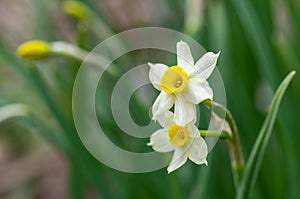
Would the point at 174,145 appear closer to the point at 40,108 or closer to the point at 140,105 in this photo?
the point at 140,105

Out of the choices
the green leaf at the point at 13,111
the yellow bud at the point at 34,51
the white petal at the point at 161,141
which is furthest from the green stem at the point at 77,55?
the white petal at the point at 161,141

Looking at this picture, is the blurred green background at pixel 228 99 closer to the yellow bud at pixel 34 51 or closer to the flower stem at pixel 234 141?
the yellow bud at pixel 34 51

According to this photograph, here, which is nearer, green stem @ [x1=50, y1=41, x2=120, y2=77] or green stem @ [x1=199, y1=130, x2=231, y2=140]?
green stem @ [x1=199, y1=130, x2=231, y2=140]

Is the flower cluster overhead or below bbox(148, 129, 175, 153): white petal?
overhead

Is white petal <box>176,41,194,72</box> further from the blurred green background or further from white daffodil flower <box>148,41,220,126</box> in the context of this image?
the blurred green background

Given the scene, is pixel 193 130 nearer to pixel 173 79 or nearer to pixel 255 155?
pixel 173 79

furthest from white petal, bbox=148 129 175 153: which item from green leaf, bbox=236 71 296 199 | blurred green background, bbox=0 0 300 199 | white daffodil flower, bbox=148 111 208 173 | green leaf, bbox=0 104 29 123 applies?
green leaf, bbox=0 104 29 123
